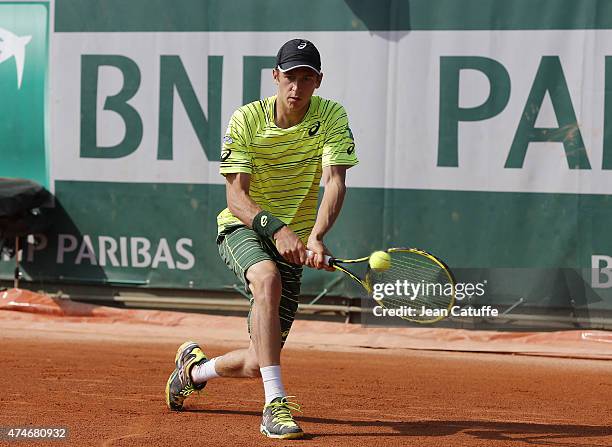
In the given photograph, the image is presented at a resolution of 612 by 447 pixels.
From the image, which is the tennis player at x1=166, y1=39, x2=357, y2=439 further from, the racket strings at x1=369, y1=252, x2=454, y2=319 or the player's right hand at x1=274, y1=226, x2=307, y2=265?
the racket strings at x1=369, y1=252, x2=454, y2=319

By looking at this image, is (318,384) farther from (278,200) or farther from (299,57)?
(299,57)

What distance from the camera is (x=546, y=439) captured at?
14.8 ft

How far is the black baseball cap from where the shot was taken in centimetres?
440

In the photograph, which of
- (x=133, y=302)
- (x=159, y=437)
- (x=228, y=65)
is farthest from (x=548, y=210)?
(x=159, y=437)

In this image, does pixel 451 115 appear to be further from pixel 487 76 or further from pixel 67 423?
pixel 67 423

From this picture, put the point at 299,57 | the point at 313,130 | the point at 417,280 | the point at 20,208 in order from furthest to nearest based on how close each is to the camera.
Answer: the point at 20,208, the point at 417,280, the point at 313,130, the point at 299,57

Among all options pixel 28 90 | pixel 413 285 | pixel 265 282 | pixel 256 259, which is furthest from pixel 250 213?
pixel 28 90

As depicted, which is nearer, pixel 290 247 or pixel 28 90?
pixel 290 247

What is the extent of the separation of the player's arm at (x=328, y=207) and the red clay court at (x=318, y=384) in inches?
32.8

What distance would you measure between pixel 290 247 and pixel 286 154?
544 mm

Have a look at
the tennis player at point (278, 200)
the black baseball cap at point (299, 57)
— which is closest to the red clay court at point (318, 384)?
the tennis player at point (278, 200)

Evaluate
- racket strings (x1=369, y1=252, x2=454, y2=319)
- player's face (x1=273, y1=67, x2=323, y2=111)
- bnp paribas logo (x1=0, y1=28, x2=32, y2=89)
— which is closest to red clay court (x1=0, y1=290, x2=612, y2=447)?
racket strings (x1=369, y1=252, x2=454, y2=319)

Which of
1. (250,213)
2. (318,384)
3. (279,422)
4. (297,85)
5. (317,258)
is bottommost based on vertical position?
(318,384)

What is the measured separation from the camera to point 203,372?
4.94m
